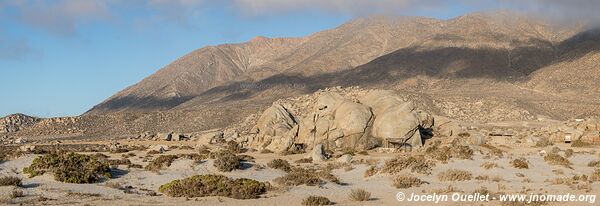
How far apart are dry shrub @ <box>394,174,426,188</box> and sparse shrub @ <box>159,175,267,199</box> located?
5549mm

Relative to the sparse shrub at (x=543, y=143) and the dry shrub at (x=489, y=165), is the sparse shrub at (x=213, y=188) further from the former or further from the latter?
the sparse shrub at (x=543, y=143)

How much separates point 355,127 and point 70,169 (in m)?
24.3

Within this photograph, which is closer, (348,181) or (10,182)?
(10,182)

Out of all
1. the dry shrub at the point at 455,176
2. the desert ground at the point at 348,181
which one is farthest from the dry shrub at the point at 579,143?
the dry shrub at the point at 455,176

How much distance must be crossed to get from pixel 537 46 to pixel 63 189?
504 ft

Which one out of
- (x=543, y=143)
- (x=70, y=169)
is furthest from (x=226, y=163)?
(x=543, y=143)

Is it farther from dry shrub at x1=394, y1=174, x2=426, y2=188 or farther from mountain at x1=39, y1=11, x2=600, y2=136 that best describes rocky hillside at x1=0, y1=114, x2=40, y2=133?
dry shrub at x1=394, y1=174, x2=426, y2=188

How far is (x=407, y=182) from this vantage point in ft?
73.2

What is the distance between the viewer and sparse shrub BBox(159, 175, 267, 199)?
64.7ft

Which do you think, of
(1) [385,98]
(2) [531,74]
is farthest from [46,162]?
(2) [531,74]

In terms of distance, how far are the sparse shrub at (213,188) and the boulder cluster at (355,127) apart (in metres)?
22.1

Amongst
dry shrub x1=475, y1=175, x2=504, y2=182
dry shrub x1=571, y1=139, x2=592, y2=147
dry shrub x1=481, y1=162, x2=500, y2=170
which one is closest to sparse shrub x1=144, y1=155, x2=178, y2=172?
dry shrub x1=475, y1=175, x2=504, y2=182

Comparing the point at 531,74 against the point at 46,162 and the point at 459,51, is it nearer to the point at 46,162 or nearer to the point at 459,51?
the point at 459,51

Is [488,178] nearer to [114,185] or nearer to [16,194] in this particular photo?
[114,185]
